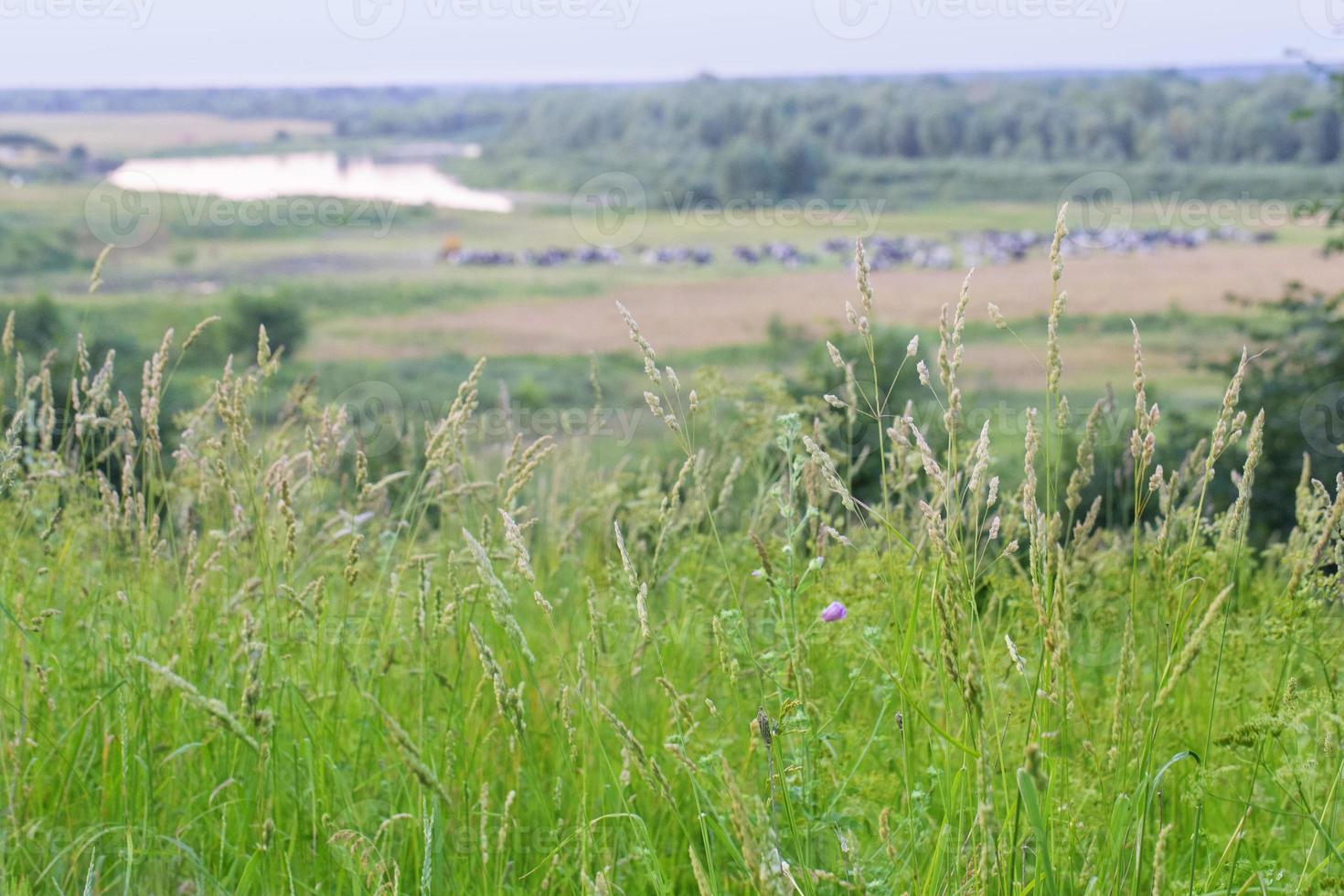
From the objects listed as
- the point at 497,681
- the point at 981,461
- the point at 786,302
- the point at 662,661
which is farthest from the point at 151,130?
the point at 981,461

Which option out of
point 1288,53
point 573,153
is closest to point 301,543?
point 1288,53

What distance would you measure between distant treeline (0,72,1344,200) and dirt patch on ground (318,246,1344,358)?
3.54 meters

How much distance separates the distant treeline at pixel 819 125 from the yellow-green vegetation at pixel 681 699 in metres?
42.2

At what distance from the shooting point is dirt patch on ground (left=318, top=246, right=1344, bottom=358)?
118 ft

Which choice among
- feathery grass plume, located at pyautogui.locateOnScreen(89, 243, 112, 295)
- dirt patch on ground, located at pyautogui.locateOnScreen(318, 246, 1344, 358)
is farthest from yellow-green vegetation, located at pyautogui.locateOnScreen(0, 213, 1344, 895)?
dirt patch on ground, located at pyautogui.locateOnScreen(318, 246, 1344, 358)

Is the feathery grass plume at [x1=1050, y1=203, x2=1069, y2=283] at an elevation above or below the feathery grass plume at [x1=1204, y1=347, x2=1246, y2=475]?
above

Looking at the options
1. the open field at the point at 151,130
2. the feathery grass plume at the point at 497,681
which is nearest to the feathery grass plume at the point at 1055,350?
the feathery grass plume at the point at 497,681

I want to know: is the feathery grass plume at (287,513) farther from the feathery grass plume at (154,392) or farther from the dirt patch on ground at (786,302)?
the dirt patch on ground at (786,302)

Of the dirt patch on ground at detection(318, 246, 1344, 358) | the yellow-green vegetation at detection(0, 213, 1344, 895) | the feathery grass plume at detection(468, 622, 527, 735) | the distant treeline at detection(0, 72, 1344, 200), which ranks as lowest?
the dirt patch on ground at detection(318, 246, 1344, 358)

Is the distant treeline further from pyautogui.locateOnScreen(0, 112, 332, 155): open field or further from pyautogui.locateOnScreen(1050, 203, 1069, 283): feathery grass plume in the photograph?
pyautogui.locateOnScreen(1050, 203, 1069, 283): feathery grass plume

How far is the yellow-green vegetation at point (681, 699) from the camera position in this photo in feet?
4.28

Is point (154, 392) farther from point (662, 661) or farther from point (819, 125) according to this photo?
point (819, 125)

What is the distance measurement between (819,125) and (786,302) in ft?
34.2

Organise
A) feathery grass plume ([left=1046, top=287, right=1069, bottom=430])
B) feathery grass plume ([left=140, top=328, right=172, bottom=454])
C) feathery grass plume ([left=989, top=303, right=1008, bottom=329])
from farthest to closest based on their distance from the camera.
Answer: feathery grass plume ([left=140, top=328, right=172, bottom=454]), feathery grass plume ([left=989, top=303, right=1008, bottom=329]), feathery grass plume ([left=1046, top=287, right=1069, bottom=430])
